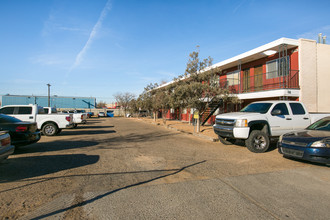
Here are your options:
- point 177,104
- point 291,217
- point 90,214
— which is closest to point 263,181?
point 291,217

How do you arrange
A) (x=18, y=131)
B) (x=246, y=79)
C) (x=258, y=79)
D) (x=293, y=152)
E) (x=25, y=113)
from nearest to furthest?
(x=293, y=152) < (x=18, y=131) < (x=25, y=113) < (x=258, y=79) < (x=246, y=79)

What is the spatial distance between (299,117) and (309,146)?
364 cm

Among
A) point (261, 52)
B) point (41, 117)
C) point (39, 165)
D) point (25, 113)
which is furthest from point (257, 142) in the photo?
point (25, 113)

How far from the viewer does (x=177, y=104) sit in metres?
14.6

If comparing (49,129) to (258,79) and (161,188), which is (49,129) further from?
(258,79)

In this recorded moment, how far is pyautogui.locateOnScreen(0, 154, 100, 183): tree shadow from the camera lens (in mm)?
5092

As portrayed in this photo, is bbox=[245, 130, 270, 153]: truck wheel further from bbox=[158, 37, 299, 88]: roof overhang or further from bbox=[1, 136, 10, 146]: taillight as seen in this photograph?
bbox=[1, 136, 10, 146]: taillight

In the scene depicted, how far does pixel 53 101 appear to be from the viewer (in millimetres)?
61688

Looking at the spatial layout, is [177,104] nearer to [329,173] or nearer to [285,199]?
[329,173]

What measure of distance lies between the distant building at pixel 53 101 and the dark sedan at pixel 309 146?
212 feet

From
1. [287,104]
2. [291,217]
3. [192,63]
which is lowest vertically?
[291,217]

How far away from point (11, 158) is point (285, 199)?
7.81 meters

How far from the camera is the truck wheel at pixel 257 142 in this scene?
25.9ft

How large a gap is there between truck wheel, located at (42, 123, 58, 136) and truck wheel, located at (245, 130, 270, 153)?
11164 mm
